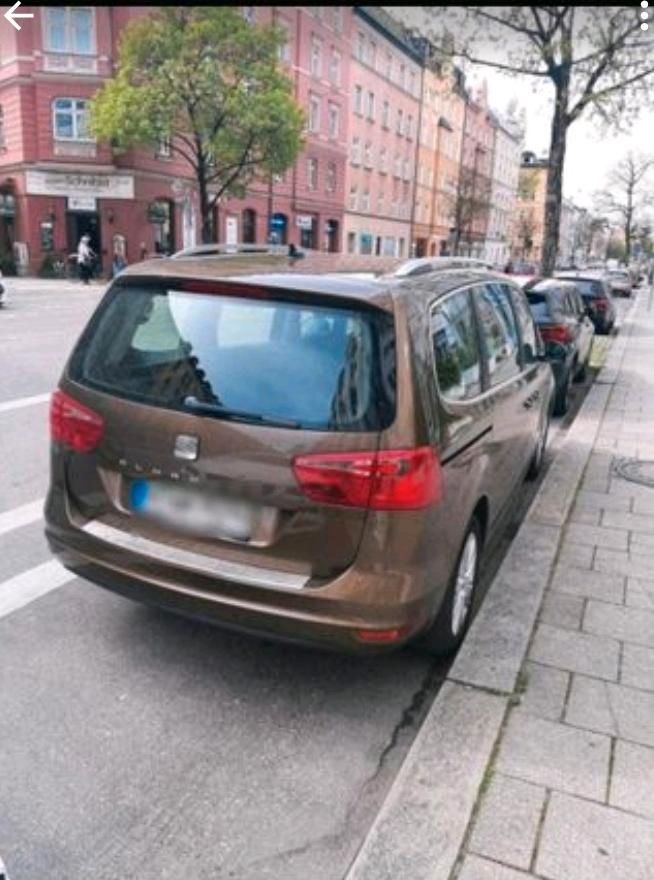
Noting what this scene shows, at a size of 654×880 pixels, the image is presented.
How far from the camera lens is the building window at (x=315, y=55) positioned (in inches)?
1591

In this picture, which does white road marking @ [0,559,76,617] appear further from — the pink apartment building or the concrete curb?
the pink apartment building

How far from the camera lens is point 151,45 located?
2631 cm

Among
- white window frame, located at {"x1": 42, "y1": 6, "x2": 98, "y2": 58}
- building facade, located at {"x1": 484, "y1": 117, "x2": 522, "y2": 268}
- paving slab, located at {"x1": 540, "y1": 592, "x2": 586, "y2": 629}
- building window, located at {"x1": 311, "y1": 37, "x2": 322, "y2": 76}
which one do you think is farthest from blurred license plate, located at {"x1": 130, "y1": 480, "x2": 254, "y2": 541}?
building facade, located at {"x1": 484, "y1": 117, "x2": 522, "y2": 268}

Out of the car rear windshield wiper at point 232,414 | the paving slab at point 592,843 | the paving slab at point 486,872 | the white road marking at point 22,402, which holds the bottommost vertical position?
the white road marking at point 22,402

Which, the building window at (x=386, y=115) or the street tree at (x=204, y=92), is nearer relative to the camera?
the street tree at (x=204, y=92)

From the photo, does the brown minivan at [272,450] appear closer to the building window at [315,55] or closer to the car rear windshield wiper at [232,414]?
the car rear windshield wiper at [232,414]

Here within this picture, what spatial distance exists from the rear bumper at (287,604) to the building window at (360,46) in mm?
48284

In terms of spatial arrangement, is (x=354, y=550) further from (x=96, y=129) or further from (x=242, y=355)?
(x=96, y=129)

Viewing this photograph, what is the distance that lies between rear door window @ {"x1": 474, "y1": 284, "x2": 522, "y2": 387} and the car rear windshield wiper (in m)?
1.49

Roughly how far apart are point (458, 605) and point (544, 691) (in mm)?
549

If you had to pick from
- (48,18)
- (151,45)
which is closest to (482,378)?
(151,45)

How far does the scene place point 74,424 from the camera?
328cm

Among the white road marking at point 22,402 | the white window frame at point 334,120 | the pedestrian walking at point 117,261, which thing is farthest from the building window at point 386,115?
the white road marking at point 22,402

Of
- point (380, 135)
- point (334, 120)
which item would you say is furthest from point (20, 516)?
point (380, 135)
